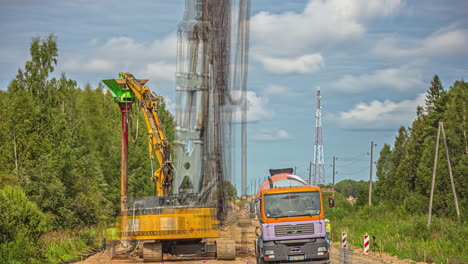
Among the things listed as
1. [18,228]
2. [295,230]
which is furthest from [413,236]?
[18,228]

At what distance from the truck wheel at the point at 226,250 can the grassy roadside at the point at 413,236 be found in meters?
8.33

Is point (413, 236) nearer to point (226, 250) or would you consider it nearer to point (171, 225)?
point (226, 250)

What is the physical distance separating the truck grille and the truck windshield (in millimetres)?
436

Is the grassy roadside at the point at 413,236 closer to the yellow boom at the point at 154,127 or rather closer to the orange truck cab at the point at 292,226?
the orange truck cab at the point at 292,226

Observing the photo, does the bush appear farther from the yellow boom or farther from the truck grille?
the truck grille

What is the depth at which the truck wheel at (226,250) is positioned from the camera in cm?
2600

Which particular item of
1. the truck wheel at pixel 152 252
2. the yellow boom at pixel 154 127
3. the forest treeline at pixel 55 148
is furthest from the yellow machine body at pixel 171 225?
the forest treeline at pixel 55 148

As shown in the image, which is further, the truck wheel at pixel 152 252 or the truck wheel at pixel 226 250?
the truck wheel at pixel 226 250

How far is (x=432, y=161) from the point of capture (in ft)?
237

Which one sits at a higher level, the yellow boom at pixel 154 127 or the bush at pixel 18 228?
the yellow boom at pixel 154 127

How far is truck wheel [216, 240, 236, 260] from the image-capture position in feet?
85.3

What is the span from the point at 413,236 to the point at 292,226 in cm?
2119

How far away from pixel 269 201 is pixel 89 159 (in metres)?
32.0

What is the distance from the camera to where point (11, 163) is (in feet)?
144
